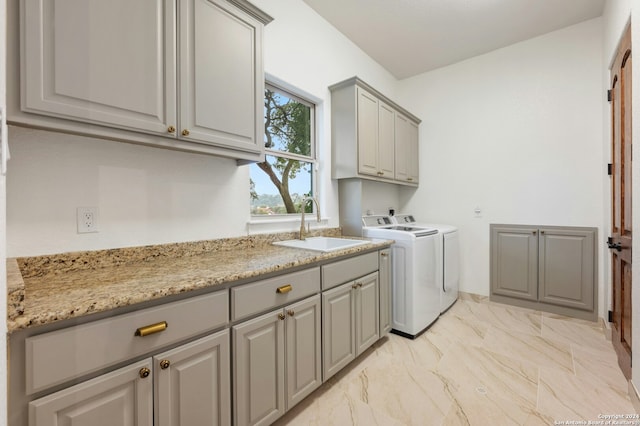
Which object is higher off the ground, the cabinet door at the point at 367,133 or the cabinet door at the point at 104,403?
the cabinet door at the point at 367,133

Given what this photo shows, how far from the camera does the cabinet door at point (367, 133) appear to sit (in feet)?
8.50

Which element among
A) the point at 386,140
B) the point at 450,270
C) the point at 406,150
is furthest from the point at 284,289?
the point at 406,150

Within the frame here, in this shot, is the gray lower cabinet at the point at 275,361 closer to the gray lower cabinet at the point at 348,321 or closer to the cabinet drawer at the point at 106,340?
the gray lower cabinet at the point at 348,321

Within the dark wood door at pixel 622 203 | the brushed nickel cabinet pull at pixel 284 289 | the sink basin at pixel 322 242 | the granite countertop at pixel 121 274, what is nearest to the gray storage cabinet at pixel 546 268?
the dark wood door at pixel 622 203

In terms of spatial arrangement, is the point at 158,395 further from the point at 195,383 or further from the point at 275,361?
the point at 275,361

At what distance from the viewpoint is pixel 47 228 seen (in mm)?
1184

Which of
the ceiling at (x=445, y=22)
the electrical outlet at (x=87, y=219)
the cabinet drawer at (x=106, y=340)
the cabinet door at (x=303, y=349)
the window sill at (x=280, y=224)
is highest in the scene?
the ceiling at (x=445, y=22)

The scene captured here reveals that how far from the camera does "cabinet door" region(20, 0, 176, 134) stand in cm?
96

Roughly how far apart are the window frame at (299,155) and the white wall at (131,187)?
0.29 feet

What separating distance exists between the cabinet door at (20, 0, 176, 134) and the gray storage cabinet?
3.45 m

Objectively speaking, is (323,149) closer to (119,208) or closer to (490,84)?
(119,208)

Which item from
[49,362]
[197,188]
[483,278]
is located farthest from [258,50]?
[483,278]

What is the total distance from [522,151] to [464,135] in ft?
2.10

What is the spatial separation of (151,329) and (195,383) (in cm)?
31
